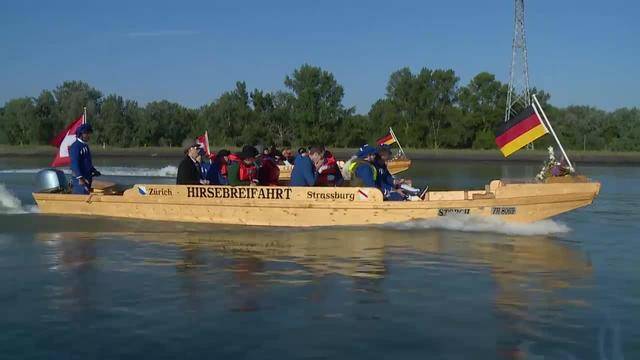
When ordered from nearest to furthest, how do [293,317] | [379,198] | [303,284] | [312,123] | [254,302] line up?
[293,317], [254,302], [303,284], [379,198], [312,123]

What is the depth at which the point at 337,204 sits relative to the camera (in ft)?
47.0

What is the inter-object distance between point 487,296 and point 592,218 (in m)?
9.58

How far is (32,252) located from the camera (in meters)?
12.1

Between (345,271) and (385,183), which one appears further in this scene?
(385,183)

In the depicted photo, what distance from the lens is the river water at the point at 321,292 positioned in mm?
7070

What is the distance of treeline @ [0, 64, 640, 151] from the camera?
79312 mm

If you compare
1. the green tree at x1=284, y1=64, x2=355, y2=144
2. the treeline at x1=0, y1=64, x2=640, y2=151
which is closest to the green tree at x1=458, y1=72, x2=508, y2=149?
the treeline at x1=0, y1=64, x2=640, y2=151

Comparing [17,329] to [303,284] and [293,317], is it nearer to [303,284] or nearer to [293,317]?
[293,317]

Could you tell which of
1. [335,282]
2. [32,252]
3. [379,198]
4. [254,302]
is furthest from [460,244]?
[32,252]

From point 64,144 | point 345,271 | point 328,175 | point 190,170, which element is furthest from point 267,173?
point 345,271

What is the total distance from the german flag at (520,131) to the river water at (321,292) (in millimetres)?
1736

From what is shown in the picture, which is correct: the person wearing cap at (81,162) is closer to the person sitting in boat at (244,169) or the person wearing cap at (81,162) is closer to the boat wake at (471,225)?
the person sitting in boat at (244,169)

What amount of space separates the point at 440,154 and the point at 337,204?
5845cm

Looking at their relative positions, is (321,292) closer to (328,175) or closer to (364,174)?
(364,174)
